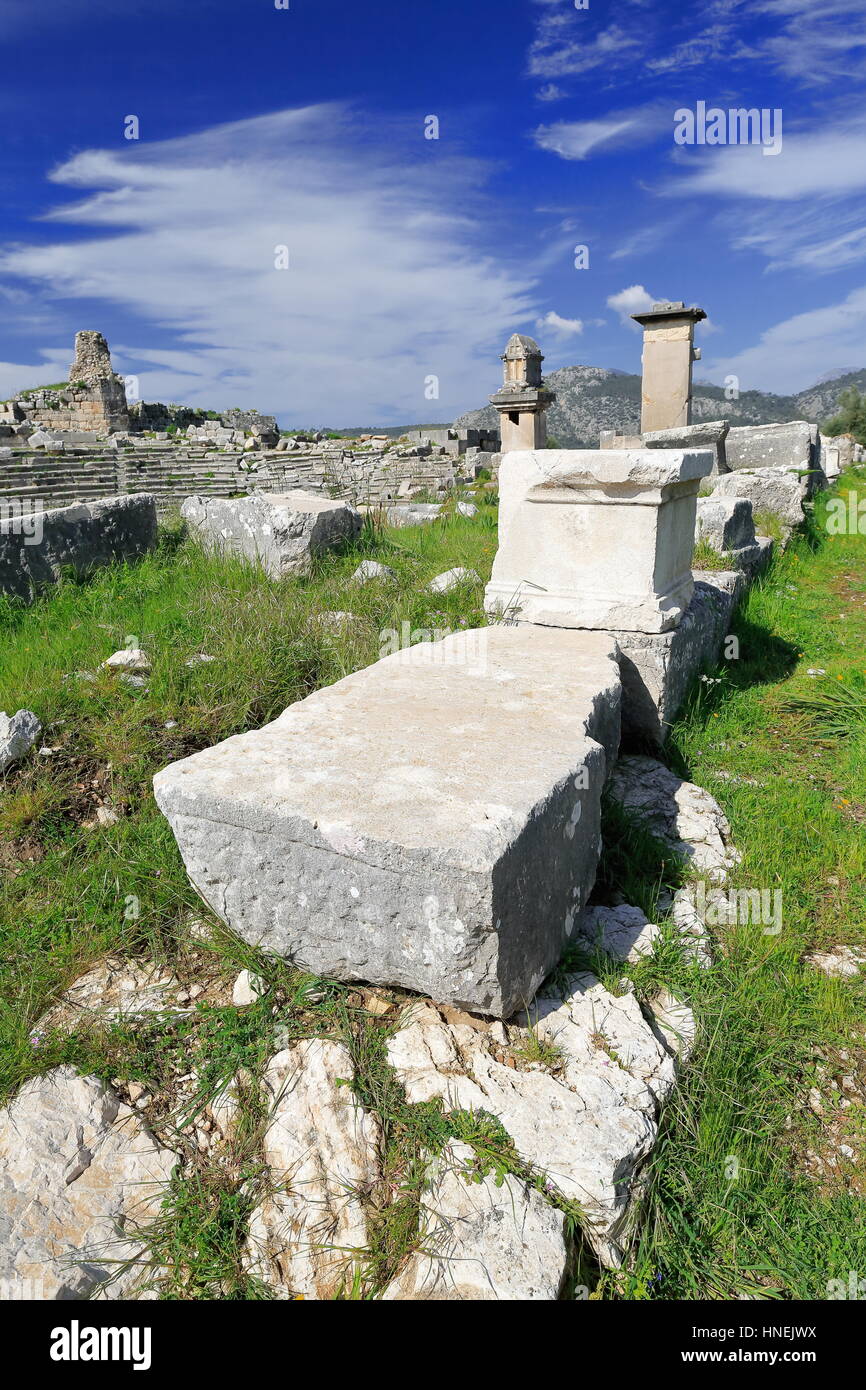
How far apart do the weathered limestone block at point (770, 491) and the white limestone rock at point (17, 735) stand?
23.1 ft

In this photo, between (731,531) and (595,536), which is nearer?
(595,536)

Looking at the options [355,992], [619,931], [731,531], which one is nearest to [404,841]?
[355,992]

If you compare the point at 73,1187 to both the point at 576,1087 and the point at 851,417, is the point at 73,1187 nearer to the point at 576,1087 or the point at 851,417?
the point at 576,1087

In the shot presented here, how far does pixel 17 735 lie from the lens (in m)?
3.03

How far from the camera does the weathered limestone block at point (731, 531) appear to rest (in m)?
6.05

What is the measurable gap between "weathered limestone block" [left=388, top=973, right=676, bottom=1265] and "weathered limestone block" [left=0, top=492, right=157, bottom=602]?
411 cm

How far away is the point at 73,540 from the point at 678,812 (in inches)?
167

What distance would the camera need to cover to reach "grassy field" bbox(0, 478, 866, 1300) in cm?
176

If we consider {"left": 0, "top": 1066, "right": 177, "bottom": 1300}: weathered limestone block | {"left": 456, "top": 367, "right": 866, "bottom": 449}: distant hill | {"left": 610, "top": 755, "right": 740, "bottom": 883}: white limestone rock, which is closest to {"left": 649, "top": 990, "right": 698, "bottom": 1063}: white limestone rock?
{"left": 610, "top": 755, "right": 740, "bottom": 883}: white limestone rock

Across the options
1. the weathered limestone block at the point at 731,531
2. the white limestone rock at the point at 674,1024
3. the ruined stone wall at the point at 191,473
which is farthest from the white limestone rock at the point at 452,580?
the ruined stone wall at the point at 191,473

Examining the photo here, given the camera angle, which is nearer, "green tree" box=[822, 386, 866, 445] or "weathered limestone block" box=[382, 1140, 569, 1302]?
"weathered limestone block" box=[382, 1140, 569, 1302]

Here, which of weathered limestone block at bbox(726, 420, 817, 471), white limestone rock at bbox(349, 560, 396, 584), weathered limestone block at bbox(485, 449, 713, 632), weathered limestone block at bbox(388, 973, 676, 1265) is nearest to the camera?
weathered limestone block at bbox(388, 973, 676, 1265)

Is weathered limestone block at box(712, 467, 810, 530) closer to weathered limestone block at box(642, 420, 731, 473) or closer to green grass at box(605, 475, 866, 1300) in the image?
weathered limestone block at box(642, 420, 731, 473)

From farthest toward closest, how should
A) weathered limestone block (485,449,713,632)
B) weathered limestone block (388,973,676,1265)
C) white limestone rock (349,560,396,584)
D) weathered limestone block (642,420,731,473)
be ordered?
weathered limestone block (642,420,731,473)
white limestone rock (349,560,396,584)
weathered limestone block (485,449,713,632)
weathered limestone block (388,973,676,1265)
